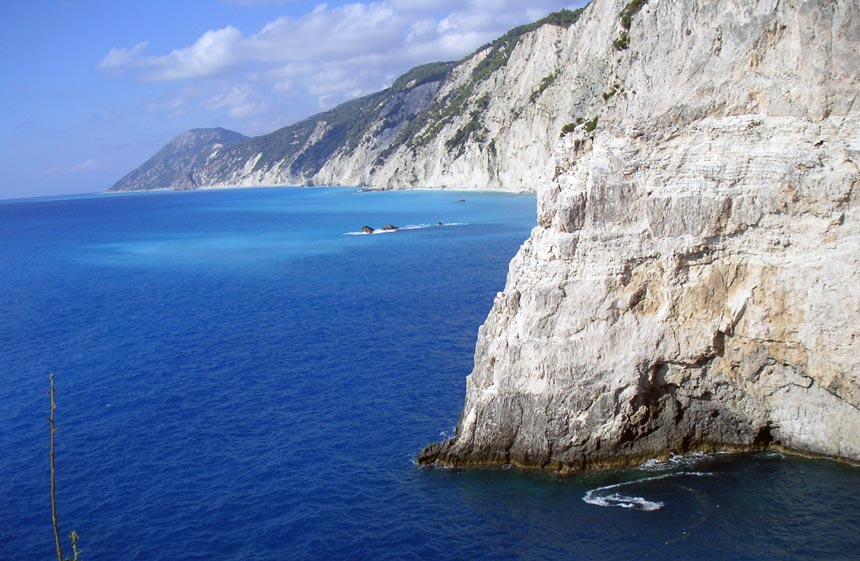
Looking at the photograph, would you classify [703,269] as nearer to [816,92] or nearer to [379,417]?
[816,92]

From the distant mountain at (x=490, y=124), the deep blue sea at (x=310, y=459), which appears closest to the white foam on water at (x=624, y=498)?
the deep blue sea at (x=310, y=459)

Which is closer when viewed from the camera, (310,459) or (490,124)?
(310,459)

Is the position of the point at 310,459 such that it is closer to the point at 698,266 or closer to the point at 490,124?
the point at 698,266

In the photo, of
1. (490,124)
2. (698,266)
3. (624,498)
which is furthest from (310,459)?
(490,124)

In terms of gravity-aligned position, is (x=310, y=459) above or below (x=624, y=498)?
below

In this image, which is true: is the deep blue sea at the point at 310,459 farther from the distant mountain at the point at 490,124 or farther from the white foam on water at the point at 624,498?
the distant mountain at the point at 490,124

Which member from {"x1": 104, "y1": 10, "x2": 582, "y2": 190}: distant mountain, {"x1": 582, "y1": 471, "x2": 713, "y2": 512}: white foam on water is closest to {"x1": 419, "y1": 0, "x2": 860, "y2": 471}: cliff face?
{"x1": 582, "y1": 471, "x2": 713, "y2": 512}: white foam on water
